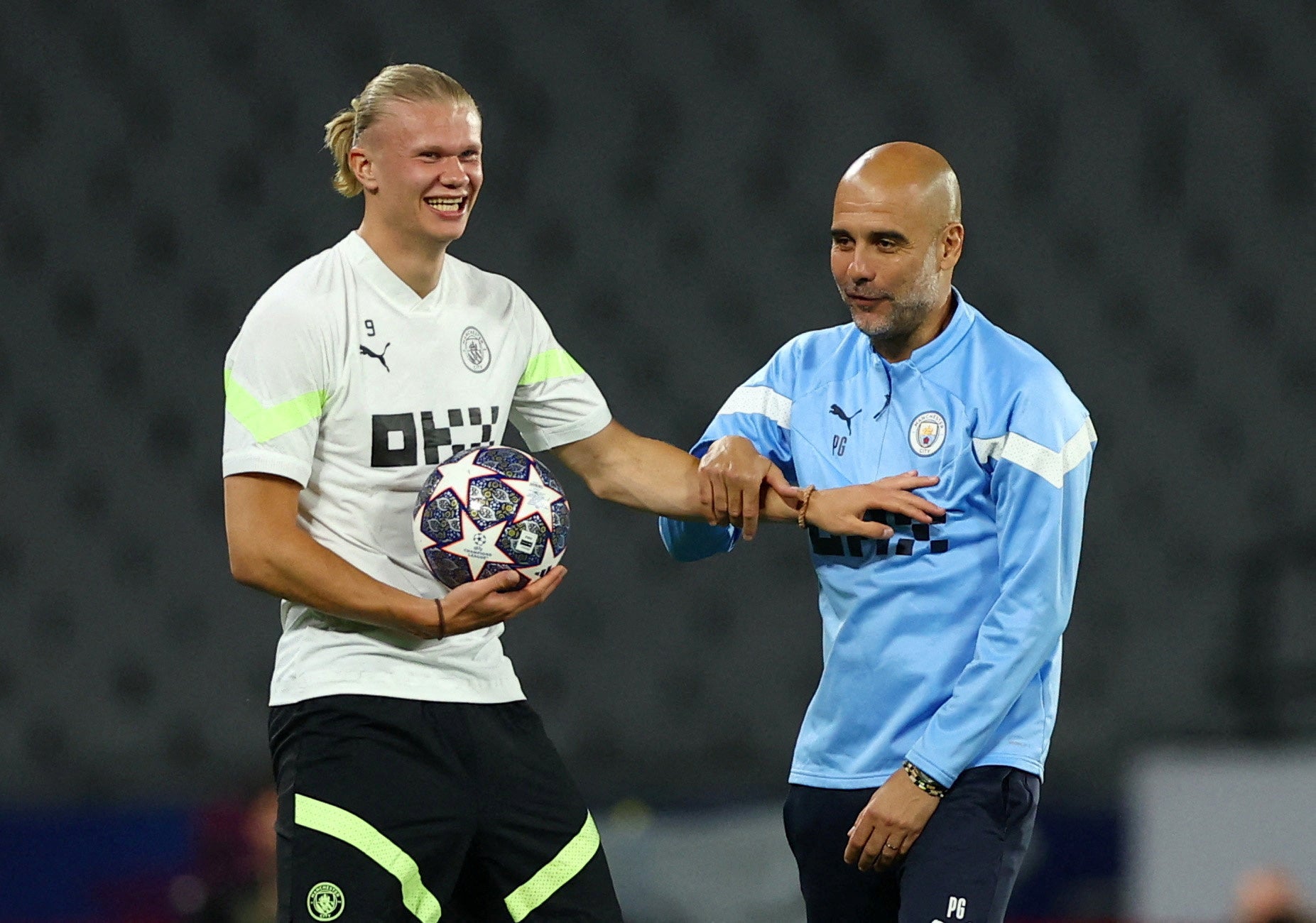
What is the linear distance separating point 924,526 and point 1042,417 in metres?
0.30

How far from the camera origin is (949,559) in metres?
3.24

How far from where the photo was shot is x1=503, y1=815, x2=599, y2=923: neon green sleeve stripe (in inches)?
128

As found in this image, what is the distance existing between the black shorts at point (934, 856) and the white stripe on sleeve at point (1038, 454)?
536mm

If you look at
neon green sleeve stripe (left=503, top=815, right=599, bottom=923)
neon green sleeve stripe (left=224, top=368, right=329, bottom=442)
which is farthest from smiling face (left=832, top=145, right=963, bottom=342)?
neon green sleeve stripe (left=503, top=815, right=599, bottom=923)

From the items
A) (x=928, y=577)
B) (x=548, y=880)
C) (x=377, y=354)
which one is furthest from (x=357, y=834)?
(x=928, y=577)

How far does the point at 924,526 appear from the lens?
3258 millimetres

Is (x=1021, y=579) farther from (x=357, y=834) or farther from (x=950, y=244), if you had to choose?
(x=357, y=834)

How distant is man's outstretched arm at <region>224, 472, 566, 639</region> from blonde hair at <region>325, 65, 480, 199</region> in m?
0.64

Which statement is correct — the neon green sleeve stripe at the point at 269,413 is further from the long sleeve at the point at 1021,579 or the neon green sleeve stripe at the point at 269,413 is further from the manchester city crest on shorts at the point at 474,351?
the long sleeve at the point at 1021,579

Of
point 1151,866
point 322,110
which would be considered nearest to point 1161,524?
point 1151,866

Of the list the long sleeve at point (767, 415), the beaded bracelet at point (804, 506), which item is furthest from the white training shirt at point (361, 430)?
the beaded bracelet at point (804, 506)

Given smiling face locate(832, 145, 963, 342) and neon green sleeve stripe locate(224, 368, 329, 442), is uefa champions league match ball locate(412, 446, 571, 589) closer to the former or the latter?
neon green sleeve stripe locate(224, 368, 329, 442)

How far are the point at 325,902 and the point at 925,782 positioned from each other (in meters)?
1.06

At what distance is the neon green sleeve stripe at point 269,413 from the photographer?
3145mm
